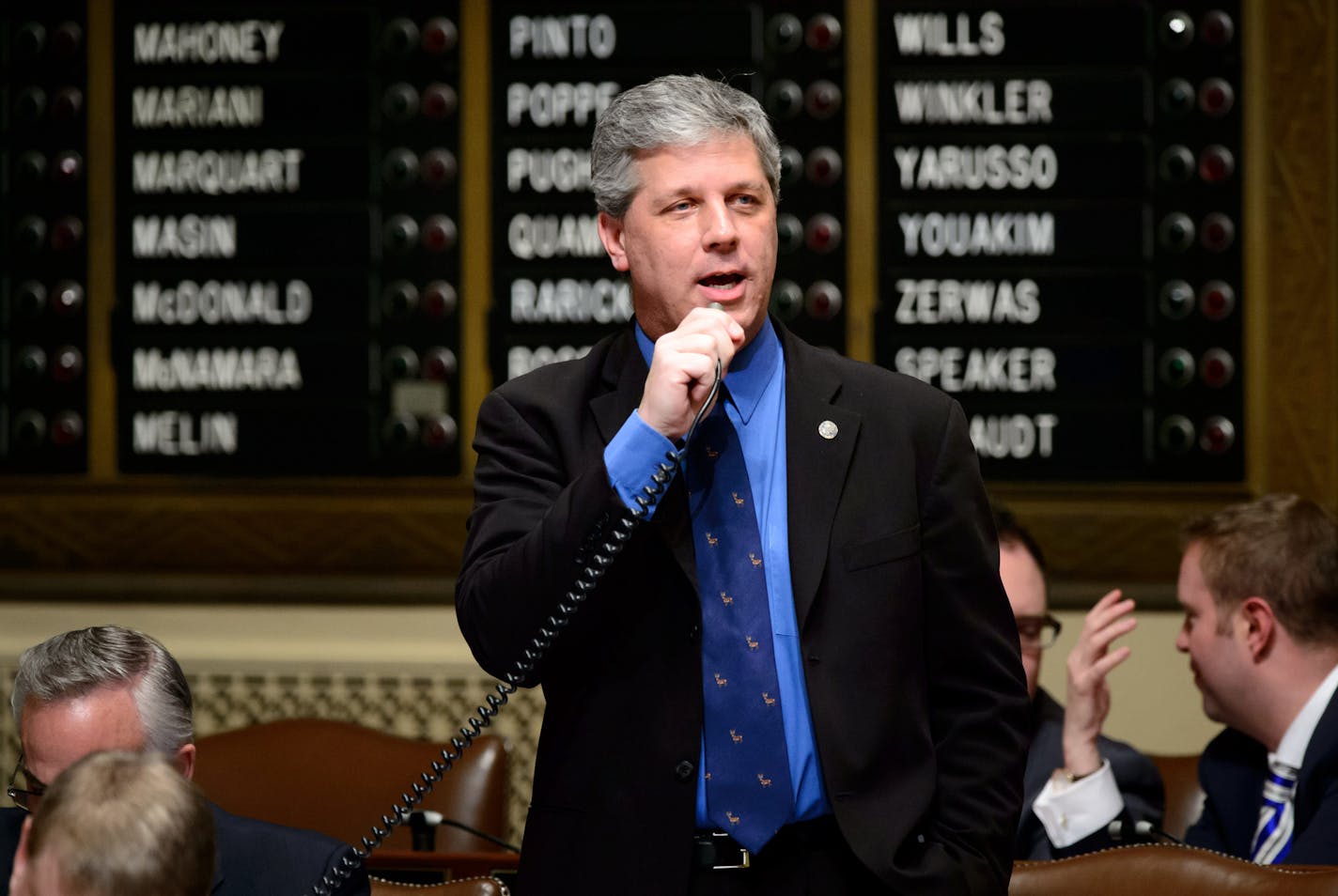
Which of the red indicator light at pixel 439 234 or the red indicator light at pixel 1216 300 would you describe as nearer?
the red indicator light at pixel 1216 300

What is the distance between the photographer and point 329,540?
12.6 feet

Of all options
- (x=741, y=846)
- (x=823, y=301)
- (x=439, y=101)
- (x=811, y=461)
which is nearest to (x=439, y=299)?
(x=439, y=101)

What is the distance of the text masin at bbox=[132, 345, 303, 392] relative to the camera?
150 inches

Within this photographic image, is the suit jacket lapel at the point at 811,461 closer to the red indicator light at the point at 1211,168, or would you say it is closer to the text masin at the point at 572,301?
the text masin at the point at 572,301

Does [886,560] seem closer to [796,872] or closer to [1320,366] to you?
[796,872]

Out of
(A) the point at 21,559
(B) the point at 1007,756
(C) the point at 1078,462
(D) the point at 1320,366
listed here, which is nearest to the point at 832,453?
(B) the point at 1007,756

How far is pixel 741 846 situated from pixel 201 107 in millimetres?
2825

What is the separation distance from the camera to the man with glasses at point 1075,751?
8.34ft

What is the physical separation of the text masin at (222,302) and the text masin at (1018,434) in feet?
5.23

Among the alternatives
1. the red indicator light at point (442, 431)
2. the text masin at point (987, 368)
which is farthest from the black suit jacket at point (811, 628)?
the red indicator light at point (442, 431)

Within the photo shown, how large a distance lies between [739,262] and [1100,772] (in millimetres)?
1288

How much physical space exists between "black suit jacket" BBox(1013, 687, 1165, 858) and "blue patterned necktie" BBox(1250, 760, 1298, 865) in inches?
7.6

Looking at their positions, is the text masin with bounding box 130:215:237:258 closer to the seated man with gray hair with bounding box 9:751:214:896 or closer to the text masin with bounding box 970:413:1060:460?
the text masin with bounding box 970:413:1060:460

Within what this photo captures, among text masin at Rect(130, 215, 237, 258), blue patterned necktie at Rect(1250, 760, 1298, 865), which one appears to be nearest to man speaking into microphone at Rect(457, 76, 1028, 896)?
blue patterned necktie at Rect(1250, 760, 1298, 865)
